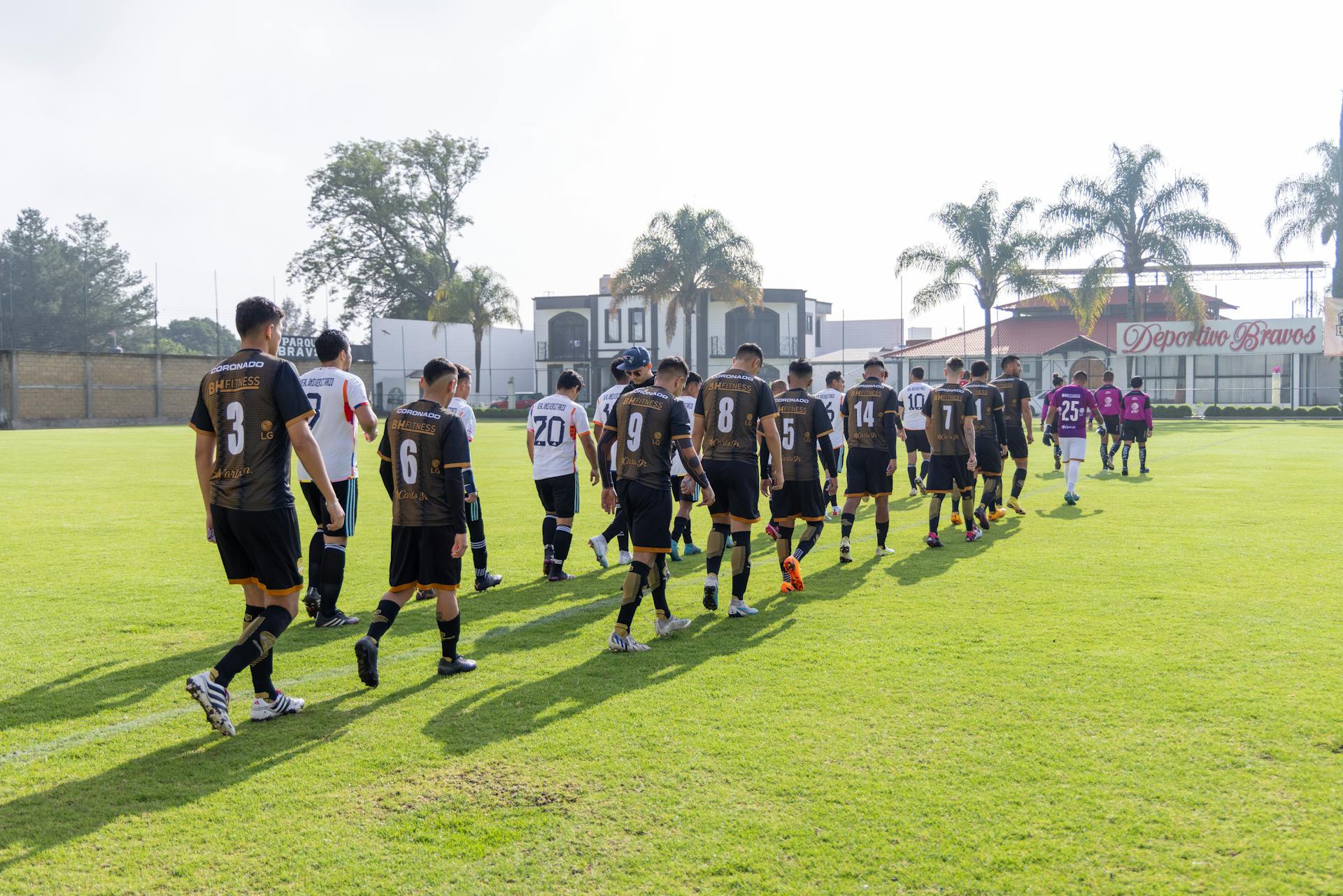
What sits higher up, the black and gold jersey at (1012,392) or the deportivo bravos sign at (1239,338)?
the deportivo bravos sign at (1239,338)

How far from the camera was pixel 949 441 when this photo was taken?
1043cm

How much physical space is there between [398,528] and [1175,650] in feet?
15.9

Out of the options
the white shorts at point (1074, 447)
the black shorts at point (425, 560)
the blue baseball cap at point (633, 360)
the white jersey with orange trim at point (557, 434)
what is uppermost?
the blue baseball cap at point (633, 360)

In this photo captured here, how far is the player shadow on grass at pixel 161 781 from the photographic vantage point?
3.86m

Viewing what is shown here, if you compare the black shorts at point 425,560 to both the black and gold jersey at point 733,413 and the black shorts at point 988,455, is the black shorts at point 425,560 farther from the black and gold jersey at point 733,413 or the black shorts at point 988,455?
the black shorts at point 988,455

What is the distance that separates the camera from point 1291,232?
49.4m

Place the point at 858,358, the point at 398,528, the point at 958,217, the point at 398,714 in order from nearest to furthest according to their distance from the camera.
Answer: the point at 398,714 → the point at 398,528 → the point at 958,217 → the point at 858,358

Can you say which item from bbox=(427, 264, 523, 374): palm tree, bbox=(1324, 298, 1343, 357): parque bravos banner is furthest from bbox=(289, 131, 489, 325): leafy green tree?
bbox=(1324, 298, 1343, 357): parque bravos banner

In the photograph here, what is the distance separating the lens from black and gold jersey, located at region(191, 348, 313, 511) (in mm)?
4906

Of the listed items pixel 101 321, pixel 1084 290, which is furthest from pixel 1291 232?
pixel 101 321

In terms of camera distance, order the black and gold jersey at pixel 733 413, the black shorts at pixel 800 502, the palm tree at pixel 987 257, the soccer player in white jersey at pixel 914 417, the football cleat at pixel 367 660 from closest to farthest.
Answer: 1. the football cleat at pixel 367 660
2. the black and gold jersey at pixel 733 413
3. the black shorts at pixel 800 502
4. the soccer player in white jersey at pixel 914 417
5. the palm tree at pixel 987 257

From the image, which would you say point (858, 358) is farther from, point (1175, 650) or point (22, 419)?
point (1175, 650)

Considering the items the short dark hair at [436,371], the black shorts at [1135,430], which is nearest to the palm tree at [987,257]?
the black shorts at [1135,430]

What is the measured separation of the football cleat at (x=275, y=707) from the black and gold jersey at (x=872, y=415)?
617cm
